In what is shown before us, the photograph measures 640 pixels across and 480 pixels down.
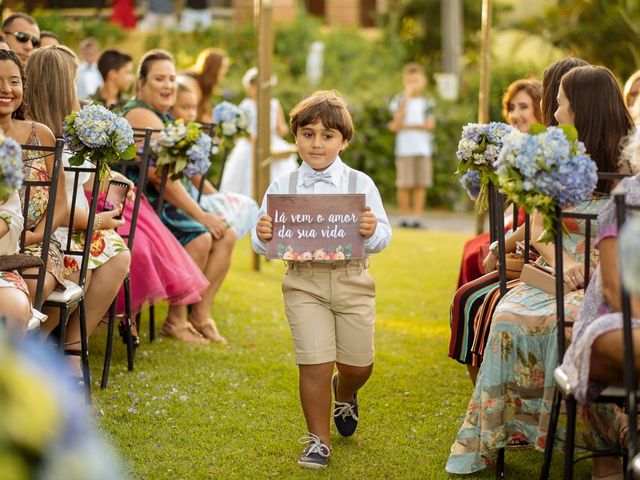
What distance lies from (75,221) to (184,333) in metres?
1.77

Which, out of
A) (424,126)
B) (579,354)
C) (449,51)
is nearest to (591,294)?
(579,354)

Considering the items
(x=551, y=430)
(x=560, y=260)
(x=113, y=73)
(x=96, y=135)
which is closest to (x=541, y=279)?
(x=560, y=260)

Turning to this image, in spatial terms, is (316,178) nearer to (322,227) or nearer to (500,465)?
(322,227)

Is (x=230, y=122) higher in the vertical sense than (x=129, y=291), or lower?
higher

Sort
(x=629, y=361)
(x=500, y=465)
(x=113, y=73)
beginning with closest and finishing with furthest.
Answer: (x=629, y=361)
(x=500, y=465)
(x=113, y=73)

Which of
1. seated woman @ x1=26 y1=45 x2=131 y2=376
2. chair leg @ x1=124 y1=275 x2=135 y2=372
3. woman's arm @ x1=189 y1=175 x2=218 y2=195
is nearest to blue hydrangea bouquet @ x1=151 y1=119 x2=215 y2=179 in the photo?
woman's arm @ x1=189 y1=175 x2=218 y2=195

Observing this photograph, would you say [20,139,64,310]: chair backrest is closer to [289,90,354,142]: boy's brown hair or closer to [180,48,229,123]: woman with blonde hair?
[289,90,354,142]: boy's brown hair

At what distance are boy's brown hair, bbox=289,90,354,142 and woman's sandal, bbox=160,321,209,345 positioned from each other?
2747 millimetres

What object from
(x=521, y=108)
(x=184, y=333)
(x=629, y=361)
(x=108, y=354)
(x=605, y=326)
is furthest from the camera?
(x=184, y=333)

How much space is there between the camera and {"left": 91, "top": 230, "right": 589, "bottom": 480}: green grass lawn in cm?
458

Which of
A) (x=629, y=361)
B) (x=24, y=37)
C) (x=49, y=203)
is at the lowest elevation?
(x=629, y=361)

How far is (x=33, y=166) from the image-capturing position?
490cm

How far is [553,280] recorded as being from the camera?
4289 millimetres

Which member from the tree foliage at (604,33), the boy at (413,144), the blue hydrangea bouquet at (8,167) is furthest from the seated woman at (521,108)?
the tree foliage at (604,33)
